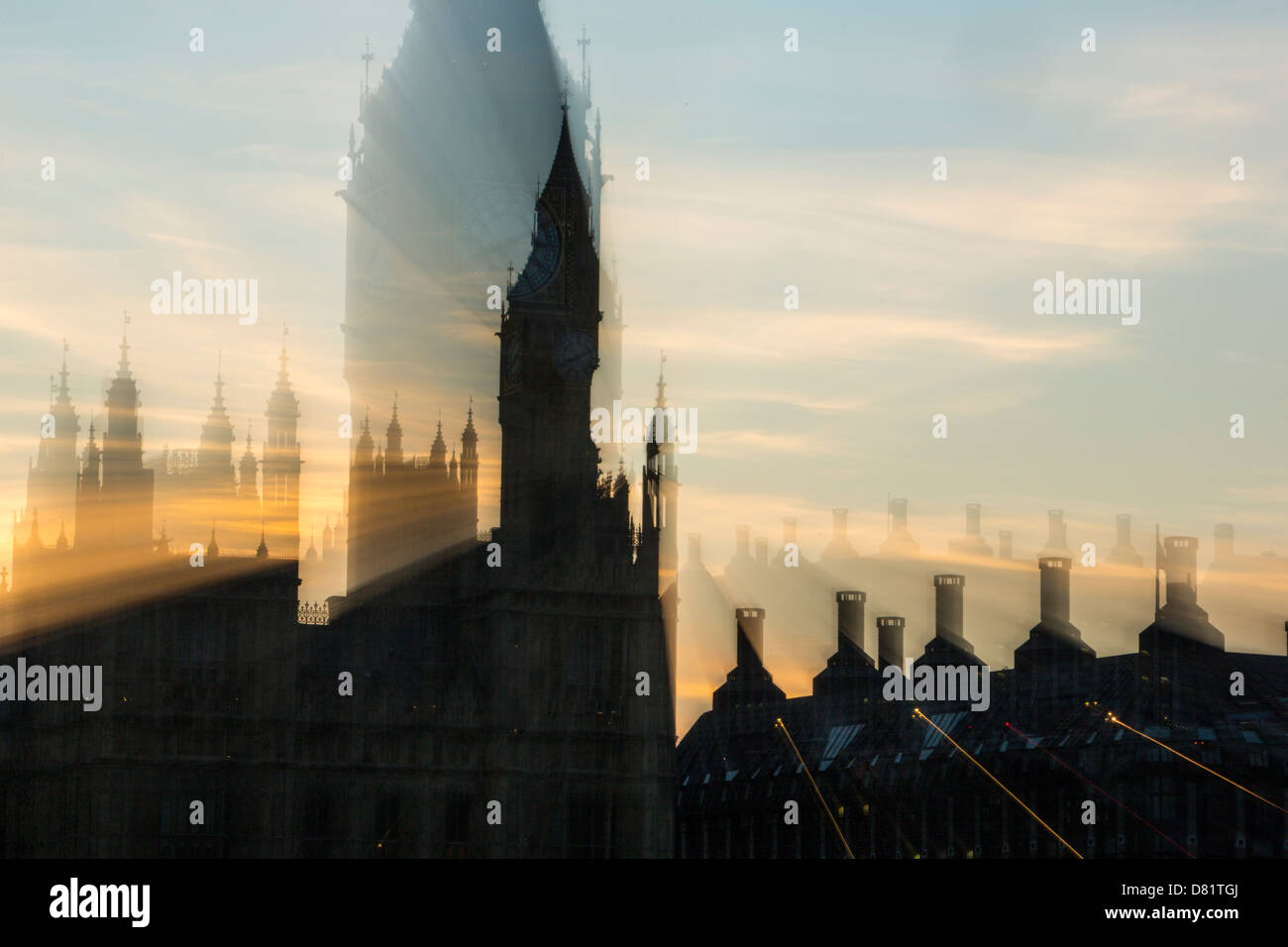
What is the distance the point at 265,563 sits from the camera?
73.2 m

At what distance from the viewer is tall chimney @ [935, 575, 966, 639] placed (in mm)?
95125

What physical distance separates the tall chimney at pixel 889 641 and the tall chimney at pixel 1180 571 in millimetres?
15107

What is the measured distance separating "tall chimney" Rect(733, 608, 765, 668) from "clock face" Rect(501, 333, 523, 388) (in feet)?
92.9

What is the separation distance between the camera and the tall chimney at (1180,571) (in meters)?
88.1

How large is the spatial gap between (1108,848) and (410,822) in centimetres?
2507

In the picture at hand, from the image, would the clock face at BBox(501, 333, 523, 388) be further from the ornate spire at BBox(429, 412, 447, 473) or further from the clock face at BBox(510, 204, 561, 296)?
the ornate spire at BBox(429, 412, 447, 473)

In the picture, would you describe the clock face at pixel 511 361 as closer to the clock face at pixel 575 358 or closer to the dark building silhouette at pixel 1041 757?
the clock face at pixel 575 358

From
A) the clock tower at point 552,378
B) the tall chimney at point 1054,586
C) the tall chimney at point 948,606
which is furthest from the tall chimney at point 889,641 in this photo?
the clock tower at point 552,378

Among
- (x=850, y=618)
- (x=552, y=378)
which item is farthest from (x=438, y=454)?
(x=850, y=618)

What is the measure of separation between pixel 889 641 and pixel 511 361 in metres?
24.9

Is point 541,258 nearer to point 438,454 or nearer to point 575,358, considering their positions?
point 575,358

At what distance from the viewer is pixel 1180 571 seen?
88.6 meters
